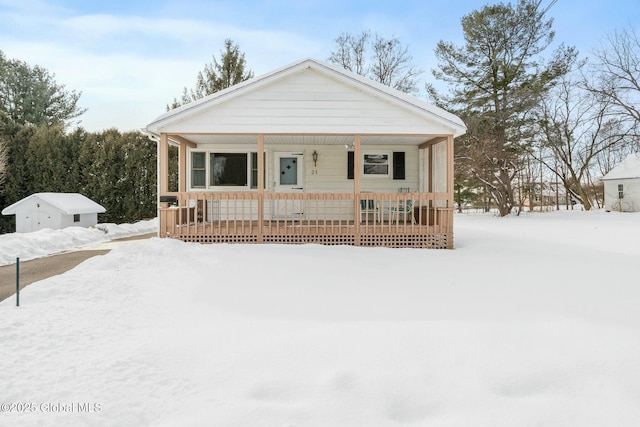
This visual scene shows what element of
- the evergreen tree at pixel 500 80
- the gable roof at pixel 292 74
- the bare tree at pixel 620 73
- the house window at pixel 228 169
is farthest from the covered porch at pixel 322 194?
the bare tree at pixel 620 73

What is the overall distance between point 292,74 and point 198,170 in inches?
167

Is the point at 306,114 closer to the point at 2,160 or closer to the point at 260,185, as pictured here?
the point at 260,185

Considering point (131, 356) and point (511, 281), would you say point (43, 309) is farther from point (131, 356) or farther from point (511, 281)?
point (511, 281)

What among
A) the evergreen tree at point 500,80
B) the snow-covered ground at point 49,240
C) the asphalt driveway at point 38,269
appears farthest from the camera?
the evergreen tree at point 500,80

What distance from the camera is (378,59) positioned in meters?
26.8

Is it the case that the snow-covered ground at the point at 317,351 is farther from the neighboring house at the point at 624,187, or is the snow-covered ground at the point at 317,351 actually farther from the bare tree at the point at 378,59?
the bare tree at the point at 378,59

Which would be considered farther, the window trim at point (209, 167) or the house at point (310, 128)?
the window trim at point (209, 167)

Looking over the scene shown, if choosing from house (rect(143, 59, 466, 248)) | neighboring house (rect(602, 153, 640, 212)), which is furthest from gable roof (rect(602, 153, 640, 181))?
house (rect(143, 59, 466, 248))

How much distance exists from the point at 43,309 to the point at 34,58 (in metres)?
28.4

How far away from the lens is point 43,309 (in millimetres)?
4234

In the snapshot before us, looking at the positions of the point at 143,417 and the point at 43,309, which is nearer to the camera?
the point at 143,417

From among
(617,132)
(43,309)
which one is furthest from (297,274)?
(617,132)

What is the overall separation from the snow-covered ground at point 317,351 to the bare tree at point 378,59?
2250cm

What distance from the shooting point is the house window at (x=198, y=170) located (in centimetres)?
1199
